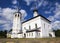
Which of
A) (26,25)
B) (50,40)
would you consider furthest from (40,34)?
(50,40)

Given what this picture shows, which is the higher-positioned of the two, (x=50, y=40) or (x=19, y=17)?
(x=19, y=17)

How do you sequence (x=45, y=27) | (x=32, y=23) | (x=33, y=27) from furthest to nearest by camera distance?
(x=32, y=23) < (x=33, y=27) < (x=45, y=27)

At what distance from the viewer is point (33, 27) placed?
42969 mm

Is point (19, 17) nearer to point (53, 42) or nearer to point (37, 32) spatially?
point (37, 32)

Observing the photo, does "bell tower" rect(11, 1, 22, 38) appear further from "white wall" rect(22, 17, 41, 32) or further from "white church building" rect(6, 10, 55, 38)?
"white wall" rect(22, 17, 41, 32)

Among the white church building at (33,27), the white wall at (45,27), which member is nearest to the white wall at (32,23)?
the white church building at (33,27)

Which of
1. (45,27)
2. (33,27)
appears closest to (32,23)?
(33,27)

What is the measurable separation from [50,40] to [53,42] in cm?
10

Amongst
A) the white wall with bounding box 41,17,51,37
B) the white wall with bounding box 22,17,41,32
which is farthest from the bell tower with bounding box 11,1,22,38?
the white wall with bounding box 41,17,51,37

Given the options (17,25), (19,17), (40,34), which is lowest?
(40,34)

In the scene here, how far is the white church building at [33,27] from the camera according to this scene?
38219mm

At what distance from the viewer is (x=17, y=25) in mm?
45375

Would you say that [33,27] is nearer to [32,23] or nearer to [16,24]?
[32,23]

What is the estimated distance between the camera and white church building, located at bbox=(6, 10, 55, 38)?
38.2 metres
